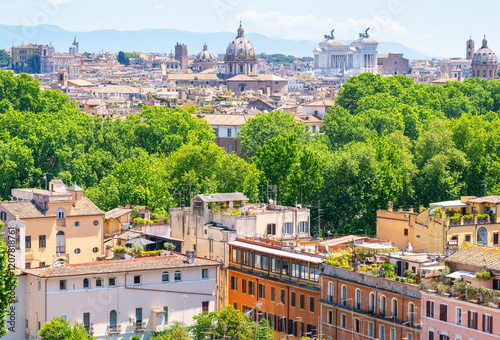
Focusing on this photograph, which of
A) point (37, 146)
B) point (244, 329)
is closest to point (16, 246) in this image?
point (244, 329)

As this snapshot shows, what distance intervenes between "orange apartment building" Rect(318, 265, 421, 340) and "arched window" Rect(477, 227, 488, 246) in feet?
41.0

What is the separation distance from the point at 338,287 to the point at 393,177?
79.3 ft

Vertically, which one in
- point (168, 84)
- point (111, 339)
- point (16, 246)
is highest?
point (168, 84)

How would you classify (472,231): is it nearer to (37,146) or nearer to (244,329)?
(244,329)

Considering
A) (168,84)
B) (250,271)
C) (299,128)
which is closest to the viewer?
(250,271)

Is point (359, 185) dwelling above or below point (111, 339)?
above

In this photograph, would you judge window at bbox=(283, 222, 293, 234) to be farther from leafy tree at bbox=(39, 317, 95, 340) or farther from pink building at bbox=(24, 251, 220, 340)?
leafy tree at bbox=(39, 317, 95, 340)

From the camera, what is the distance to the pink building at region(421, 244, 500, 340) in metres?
32.9

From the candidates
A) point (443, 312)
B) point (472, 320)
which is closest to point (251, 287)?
point (443, 312)

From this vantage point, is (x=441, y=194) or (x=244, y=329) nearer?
(x=244, y=329)

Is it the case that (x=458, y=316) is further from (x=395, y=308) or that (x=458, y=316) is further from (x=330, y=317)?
(x=330, y=317)

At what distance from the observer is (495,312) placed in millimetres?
32438

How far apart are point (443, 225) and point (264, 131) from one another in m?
37.8

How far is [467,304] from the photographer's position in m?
33.4
